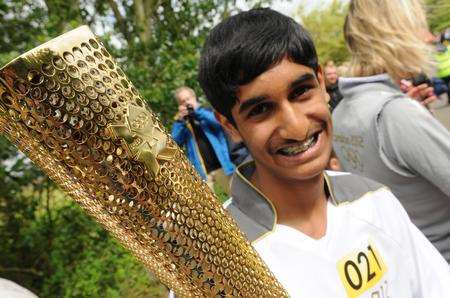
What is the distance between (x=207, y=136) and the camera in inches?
154

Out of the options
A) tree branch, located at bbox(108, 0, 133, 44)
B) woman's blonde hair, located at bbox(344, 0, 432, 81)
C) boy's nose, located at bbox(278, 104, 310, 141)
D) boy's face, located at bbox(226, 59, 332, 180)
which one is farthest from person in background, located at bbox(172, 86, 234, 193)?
boy's nose, located at bbox(278, 104, 310, 141)

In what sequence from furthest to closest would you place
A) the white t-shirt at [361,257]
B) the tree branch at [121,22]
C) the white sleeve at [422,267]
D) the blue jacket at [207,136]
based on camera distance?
1. the tree branch at [121,22]
2. the blue jacket at [207,136]
3. the white sleeve at [422,267]
4. the white t-shirt at [361,257]

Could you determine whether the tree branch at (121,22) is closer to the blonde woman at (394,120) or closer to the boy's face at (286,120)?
the blonde woman at (394,120)

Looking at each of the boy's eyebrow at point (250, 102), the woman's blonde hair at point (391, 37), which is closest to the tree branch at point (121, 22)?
the woman's blonde hair at point (391, 37)

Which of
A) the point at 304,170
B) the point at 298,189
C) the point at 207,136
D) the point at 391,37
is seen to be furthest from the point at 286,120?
the point at 207,136

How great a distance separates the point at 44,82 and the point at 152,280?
4124 millimetres

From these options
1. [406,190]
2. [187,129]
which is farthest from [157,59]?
[406,190]

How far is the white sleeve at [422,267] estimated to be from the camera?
3.95 ft

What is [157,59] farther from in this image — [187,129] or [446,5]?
[446,5]

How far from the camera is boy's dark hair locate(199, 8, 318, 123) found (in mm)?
971

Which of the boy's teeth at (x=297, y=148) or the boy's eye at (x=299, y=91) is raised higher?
the boy's eye at (x=299, y=91)

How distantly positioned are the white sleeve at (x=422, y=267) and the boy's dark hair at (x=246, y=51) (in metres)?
0.55

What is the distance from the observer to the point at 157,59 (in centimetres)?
438

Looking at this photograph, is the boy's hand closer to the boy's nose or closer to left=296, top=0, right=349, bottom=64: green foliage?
the boy's nose
